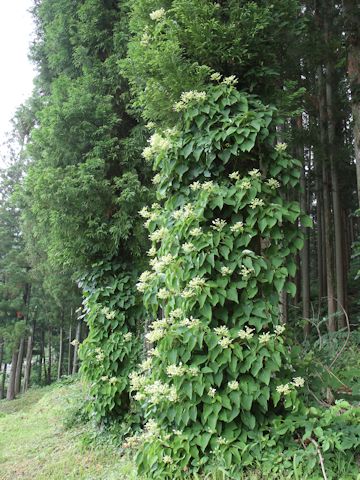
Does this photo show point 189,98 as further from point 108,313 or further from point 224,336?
point 108,313

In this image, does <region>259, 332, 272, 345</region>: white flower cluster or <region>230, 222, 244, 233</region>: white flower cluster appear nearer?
<region>259, 332, 272, 345</region>: white flower cluster

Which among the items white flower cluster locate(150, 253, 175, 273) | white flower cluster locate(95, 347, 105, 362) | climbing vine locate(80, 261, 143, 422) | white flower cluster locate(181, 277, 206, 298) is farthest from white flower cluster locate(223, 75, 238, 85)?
white flower cluster locate(95, 347, 105, 362)

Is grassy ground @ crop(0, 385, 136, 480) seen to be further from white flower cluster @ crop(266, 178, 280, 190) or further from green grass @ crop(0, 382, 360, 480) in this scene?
white flower cluster @ crop(266, 178, 280, 190)

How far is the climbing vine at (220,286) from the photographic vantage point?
7.98ft

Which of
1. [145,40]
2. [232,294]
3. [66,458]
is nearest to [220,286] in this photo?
[232,294]

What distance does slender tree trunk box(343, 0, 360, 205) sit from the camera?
16.5ft

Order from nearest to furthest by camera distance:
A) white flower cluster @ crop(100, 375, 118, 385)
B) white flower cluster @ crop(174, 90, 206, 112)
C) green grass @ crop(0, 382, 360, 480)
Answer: white flower cluster @ crop(174, 90, 206, 112) → green grass @ crop(0, 382, 360, 480) → white flower cluster @ crop(100, 375, 118, 385)

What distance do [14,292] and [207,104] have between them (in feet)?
50.5

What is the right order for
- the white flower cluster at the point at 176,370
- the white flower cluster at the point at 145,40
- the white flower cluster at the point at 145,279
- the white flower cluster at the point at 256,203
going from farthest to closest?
the white flower cluster at the point at 145,40 < the white flower cluster at the point at 145,279 < the white flower cluster at the point at 256,203 < the white flower cluster at the point at 176,370

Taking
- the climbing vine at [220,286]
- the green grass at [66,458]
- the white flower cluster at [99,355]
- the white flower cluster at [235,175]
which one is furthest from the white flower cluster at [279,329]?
the white flower cluster at [99,355]

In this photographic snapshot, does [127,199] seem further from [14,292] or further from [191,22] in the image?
[14,292]

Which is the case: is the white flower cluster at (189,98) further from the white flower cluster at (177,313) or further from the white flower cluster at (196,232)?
the white flower cluster at (177,313)

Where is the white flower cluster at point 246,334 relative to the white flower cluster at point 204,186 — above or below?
below

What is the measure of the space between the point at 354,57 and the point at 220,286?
435cm
